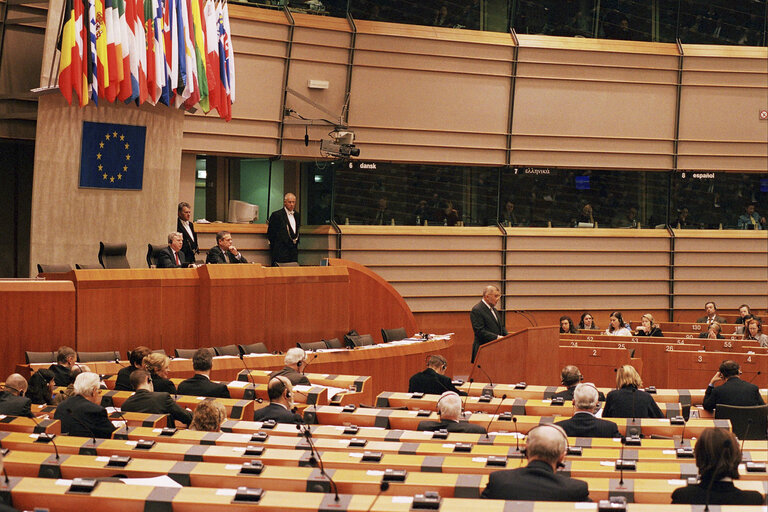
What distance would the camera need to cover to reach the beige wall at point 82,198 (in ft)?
36.5

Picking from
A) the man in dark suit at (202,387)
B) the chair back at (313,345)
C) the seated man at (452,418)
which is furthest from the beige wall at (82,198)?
the seated man at (452,418)

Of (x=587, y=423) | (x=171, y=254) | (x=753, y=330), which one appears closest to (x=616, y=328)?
(x=753, y=330)

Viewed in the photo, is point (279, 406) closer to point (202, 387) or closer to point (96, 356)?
point (202, 387)

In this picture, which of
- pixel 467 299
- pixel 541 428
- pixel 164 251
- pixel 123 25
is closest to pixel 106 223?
pixel 164 251

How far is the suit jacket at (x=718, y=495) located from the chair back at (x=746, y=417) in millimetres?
3537

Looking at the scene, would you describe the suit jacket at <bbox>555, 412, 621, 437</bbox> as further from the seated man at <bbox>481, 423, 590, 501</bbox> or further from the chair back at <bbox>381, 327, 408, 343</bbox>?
the chair back at <bbox>381, 327, 408, 343</bbox>

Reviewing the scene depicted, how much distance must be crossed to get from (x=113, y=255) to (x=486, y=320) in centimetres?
433

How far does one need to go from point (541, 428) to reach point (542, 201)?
1310 centimetres

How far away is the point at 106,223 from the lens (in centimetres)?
1149

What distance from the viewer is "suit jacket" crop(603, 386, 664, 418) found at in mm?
7395

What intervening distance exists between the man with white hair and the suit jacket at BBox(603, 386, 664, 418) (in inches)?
149

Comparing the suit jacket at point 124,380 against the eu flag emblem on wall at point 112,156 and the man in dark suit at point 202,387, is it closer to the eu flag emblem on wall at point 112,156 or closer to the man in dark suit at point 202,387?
the man in dark suit at point 202,387

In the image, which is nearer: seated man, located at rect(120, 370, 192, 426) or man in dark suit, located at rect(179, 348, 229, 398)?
seated man, located at rect(120, 370, 192, 426)

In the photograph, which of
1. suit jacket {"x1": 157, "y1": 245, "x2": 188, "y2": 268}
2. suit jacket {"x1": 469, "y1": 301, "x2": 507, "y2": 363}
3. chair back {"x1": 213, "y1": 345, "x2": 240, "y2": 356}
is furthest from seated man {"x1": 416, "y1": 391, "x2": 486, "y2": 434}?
suit jacket {"x1": 157, "y1": 245, "x2": 188, "y2": 268}
